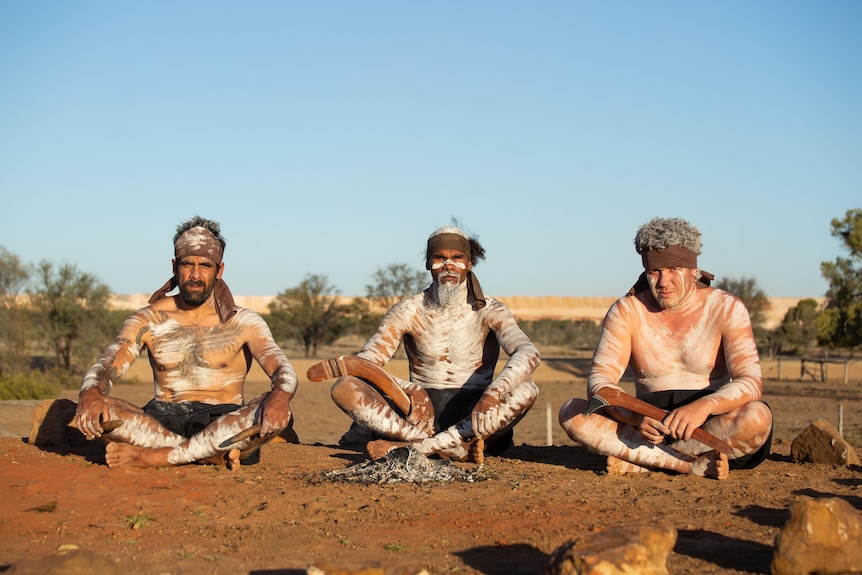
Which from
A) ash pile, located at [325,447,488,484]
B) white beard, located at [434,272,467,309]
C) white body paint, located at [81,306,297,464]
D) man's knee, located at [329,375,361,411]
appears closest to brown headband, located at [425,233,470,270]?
white beard, located at [434,272,467,309]

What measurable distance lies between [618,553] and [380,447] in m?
3.43

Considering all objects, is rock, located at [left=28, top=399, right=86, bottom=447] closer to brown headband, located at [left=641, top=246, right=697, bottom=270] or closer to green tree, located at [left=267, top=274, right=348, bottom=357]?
brown headband, located at [left=641, top=246, right=697, bottom=270]

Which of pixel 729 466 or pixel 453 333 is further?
pixel 453 333

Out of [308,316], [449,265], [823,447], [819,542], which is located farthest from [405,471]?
[308,316]

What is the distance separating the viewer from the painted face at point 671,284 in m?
6.43

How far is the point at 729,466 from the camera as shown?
6.46 metres

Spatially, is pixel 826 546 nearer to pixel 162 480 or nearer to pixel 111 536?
pixel 111 536

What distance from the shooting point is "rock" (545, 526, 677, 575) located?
133 inches

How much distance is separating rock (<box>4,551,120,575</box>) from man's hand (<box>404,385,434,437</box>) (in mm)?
3604

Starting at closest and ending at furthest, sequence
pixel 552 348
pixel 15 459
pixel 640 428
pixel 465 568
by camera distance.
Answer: pixel 465 568, pixel 640 428, pixel 15 459, pixel 552 348

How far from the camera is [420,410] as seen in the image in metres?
7.17

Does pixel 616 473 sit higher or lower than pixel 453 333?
lower

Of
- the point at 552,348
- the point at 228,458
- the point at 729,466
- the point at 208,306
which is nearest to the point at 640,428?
the point at 729,466

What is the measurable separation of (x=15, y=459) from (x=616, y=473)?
Answer: 4.39 meters
